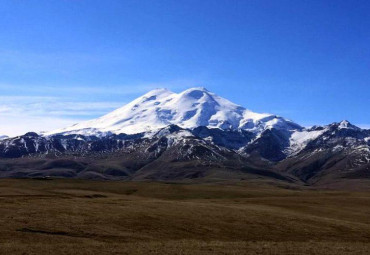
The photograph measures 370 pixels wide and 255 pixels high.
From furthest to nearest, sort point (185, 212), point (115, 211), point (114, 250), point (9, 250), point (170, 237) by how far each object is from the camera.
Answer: point (185, 212) → point (115, 211) → point (170, 237) → point (114, 250) → point (9, 250)

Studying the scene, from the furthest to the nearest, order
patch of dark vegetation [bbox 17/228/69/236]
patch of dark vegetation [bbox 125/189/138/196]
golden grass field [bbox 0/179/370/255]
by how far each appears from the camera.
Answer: patch of dark vegetation [bbox 125/189/138/196] < patch of dark vegetation [bbox 17/228/69/236] < golden grass field [bbox 0/179/370/255]

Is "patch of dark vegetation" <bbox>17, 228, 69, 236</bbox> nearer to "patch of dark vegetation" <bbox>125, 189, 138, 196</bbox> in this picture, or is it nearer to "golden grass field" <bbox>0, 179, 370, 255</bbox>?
"golden grass field" <bbox>0, 179, 370, 255</bbox>

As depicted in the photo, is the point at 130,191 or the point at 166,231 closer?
the point at 166,231

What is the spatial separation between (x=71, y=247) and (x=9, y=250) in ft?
17.9

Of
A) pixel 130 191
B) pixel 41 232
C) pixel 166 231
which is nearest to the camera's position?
pixel 41 232

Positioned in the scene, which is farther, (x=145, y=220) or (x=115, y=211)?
(x=115, y=211)

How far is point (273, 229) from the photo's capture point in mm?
64250

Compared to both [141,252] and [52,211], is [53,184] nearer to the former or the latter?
[52,211]

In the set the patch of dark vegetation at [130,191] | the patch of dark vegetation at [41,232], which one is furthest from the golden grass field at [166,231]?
the patch of dark vegetation at [130,191]

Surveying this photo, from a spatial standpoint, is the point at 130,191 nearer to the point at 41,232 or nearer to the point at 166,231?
the point at 166,231

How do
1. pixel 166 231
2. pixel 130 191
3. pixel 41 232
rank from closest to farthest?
pixel 41 232 < pixel 166 231 < pixel 130 191

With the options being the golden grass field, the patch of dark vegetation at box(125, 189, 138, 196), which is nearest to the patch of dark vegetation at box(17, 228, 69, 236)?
the golden grass field

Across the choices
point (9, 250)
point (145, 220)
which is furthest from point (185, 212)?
point (9, 250)

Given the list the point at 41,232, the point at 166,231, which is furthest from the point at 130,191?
the point at 41,232
